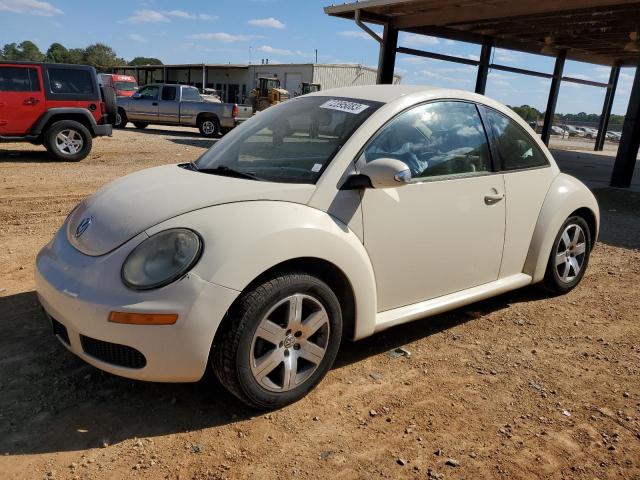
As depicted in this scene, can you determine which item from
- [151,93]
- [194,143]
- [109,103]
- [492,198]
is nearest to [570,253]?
[492,198]

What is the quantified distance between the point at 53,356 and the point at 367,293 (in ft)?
6.12

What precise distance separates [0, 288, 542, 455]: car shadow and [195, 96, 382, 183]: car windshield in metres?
1.20

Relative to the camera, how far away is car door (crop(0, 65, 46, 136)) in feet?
32.5

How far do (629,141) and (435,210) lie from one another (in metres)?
9.33

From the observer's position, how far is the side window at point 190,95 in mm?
19219

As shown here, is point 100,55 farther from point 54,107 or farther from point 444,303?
point 444,303

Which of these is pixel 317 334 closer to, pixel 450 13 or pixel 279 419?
pixel 279 419

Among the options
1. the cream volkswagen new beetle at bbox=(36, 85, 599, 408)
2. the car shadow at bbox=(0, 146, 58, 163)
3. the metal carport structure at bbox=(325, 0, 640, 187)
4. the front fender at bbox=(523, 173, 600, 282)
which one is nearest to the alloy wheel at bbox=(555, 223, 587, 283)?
the front fender at bbox=(523, 173, 600, 282)

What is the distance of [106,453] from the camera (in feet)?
7.76

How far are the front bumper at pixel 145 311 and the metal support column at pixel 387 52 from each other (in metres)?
13.5

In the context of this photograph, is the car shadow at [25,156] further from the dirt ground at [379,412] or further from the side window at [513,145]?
the side window at [513,145]

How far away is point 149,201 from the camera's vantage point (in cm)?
276

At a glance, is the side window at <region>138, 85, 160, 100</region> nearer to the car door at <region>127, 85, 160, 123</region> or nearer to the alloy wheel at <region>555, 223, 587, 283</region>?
the car door at <region>127, 85, 160, 123</region>

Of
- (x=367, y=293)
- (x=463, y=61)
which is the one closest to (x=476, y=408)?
(x=367, y=293)
